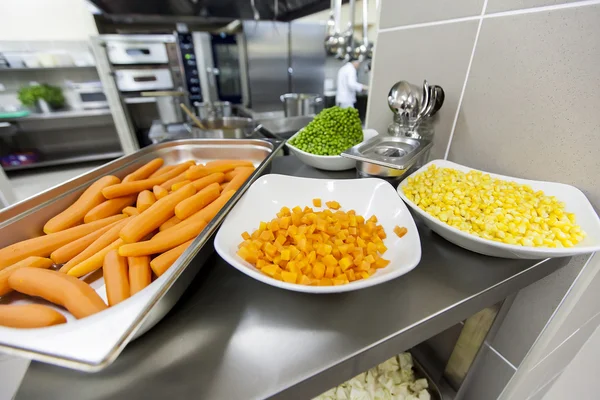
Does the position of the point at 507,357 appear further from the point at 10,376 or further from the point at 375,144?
the point at 10,376

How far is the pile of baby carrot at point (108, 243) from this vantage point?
0.36m

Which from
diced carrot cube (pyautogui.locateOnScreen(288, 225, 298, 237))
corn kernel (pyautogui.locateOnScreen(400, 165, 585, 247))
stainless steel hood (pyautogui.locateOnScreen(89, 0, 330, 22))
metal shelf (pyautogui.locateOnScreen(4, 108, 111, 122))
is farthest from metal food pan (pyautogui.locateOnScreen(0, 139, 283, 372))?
metal shelf (pyautogui.locateOnScreen(4, 108, 111, 122))

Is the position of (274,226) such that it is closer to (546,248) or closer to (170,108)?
(546,248)

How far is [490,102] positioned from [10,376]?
124 centimetres

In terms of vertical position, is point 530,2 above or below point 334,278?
above

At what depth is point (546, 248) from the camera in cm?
40

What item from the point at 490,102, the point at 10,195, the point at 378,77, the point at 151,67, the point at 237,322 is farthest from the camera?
the point at 151,67

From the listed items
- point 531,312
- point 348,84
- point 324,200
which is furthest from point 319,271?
point 348,84

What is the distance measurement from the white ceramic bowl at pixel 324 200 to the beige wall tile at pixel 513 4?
0.49 metres

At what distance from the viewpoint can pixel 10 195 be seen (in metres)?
1.58

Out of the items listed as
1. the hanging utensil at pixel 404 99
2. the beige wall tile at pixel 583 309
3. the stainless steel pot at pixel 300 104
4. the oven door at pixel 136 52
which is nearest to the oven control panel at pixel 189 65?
the oven door at pixel 136 52

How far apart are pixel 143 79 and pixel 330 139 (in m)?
3.24

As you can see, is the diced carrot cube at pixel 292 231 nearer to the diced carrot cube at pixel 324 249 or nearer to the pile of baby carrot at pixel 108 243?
the diced carrot cube at pixel 324 249

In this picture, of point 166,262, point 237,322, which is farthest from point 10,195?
point 237,322
